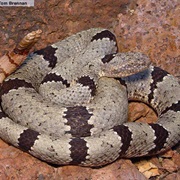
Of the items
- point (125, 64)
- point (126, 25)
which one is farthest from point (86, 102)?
point (126, 25)

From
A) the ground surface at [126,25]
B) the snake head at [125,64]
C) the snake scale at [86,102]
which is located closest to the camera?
the snake scale at [86,102]

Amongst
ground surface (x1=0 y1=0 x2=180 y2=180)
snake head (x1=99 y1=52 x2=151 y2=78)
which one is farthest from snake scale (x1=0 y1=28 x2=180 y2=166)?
ground surface (x1=0 y1=0 x2=180 y2=180)

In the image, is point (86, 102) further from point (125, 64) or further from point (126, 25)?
point (126, 25)

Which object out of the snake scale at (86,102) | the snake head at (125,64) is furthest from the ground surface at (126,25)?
the snake head at (125,64)

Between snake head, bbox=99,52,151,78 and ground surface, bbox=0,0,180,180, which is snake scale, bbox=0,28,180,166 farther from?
ground surface, bbox=0,0,180,180

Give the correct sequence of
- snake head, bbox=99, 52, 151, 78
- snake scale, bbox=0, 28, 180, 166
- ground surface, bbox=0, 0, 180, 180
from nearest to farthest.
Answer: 1. snake scale, bbox=0, 28, 180, 166
2. snake head, bbox=99, 52, 151, 78
3. ground surface, bbox=0, 0, 180, 180

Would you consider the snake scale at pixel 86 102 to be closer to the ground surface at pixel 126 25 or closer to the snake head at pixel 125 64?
the snake head at pixel 125 64

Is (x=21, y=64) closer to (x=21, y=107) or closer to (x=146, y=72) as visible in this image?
(x=21, y=107)

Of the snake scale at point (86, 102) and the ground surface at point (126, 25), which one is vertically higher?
the ground surface at point (126, 25)

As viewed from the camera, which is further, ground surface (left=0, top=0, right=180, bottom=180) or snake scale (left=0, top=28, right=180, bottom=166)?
ground surface (left=0, top=0, right=180, bottom=180)
